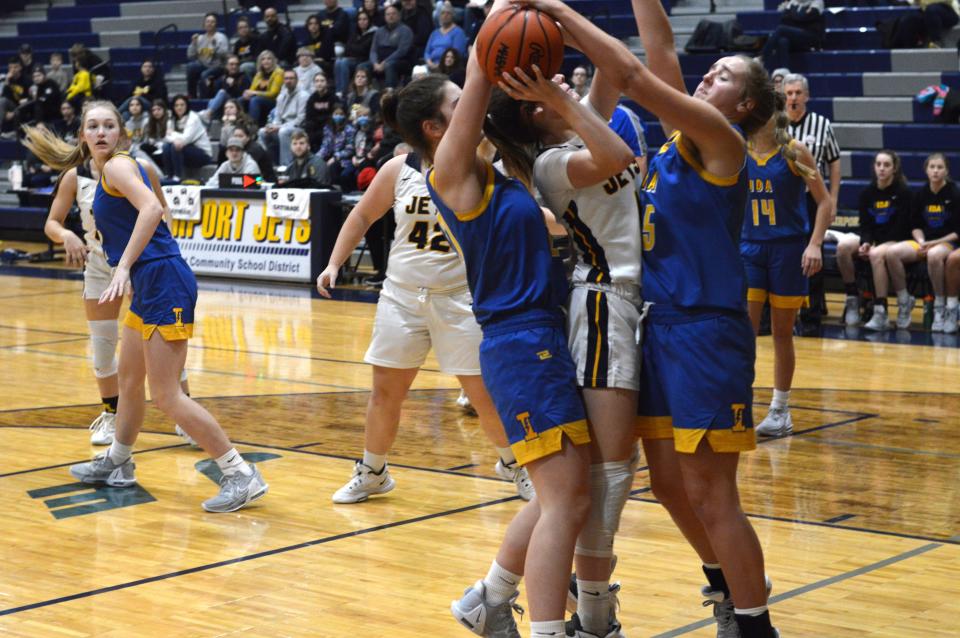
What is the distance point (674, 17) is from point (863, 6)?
2404 millimetres

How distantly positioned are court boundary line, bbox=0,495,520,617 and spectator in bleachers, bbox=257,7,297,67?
14027 millimetres

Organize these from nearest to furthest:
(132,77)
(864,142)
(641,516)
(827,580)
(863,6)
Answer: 1. (827,580)
2. (641,516)
3. (864,142)
4. (863,6)
5. (132,77)

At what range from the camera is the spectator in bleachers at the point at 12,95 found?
817 inches

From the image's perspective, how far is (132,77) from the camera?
2119 cm

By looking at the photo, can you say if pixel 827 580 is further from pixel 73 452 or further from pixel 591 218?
pixel 73 452

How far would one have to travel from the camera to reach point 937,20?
1435 centimetres

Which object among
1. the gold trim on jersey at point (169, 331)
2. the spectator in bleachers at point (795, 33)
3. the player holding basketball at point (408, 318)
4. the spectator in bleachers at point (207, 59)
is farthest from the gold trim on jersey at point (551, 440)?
the spectator in bleachers at point (207, 59)

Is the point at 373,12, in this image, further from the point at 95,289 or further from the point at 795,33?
the point at 95,289

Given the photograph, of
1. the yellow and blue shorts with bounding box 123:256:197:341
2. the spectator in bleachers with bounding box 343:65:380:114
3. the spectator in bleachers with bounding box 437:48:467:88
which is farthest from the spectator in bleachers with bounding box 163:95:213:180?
the yellow and blue shorts with bounding box 123:256:197:341

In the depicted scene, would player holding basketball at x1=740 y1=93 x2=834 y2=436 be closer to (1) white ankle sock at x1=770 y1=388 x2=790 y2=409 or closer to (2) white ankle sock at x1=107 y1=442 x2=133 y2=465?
(1) white ankle sock at x1=770 y1=388 x2=790 y2=409

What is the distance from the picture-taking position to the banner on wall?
14.0 meters

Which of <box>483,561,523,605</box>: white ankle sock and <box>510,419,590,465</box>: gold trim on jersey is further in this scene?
<box>483,561,523,605</box>: white ankle sock

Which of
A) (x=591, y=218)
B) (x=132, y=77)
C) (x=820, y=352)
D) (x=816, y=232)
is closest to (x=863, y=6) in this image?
(x=820, y=352)

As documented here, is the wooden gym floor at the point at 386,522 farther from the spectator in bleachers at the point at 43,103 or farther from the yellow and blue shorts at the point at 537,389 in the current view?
the spectator in bleachers at the point at 43,103
